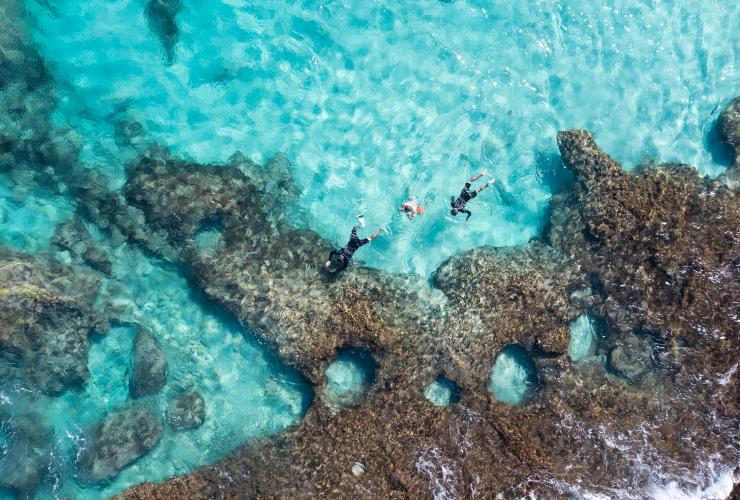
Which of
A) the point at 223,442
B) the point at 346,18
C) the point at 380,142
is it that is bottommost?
the point at 223,442

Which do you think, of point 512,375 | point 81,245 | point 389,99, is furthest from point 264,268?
point 512,375

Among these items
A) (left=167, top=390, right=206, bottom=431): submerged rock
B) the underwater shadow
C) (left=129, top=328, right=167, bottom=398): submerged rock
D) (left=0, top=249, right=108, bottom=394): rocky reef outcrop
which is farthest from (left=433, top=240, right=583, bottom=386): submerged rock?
(left=0, top=249, right=108, bottom=394): rocky reef outcrop

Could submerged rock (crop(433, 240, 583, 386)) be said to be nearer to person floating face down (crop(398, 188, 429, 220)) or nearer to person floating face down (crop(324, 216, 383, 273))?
person floating face down (crop(398, 188, 429, 220))

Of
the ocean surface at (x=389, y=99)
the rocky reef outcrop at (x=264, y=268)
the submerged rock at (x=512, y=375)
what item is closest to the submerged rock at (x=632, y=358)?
the ocean surface at (x=389, y=99)

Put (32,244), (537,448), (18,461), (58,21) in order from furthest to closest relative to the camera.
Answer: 1. (58,21)
2. (32,244)
3. (18,461)
4. (537,448)

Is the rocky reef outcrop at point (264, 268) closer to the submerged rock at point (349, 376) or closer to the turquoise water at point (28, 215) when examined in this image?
the submerged rock at point (349, 376)

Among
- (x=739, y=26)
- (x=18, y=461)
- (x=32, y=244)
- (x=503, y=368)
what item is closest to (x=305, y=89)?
(x=32, y=244)

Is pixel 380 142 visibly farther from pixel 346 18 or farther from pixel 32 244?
pixel 32 244
